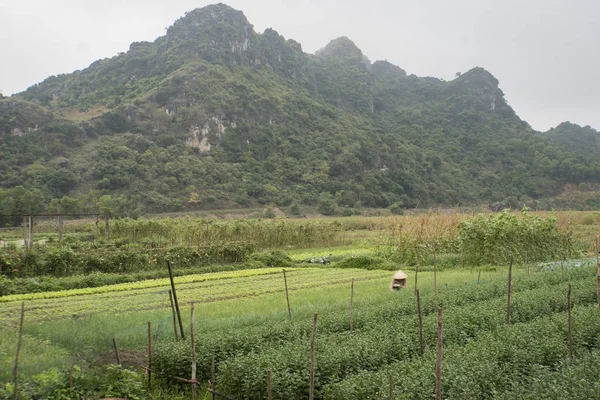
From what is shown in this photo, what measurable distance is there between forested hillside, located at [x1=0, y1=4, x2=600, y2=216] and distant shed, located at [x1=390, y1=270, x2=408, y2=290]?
126ft

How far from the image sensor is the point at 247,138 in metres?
90.4

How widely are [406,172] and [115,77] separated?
220 feet

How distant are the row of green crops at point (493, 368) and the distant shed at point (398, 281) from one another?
Result: 618cm

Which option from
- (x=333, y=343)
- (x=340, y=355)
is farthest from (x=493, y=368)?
(x=333, y=343)

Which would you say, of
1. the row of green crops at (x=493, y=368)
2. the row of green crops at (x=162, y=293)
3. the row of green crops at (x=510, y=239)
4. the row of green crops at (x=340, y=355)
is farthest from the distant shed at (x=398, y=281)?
the row of green crops at (x=510, y=239)

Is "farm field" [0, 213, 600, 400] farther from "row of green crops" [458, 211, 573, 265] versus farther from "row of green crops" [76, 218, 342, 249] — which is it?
"row of green crops" [76, 218, 342, 249]

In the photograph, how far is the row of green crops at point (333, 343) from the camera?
6594 millimetres

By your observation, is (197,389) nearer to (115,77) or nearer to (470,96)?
(115,77)

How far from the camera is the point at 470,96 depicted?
13162 centimetres

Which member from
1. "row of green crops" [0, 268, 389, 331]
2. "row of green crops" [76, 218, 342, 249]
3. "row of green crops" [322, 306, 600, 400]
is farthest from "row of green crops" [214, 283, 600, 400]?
"row of green crops" [76, 218, 342, 249]

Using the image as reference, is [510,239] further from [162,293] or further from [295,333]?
[295,333]

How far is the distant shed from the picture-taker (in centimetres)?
1449

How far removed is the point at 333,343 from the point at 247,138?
3337 inches

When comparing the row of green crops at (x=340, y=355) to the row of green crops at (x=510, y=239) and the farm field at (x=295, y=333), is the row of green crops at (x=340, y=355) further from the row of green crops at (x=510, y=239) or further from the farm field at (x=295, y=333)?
the row of green crops at (x=510, y=239)
